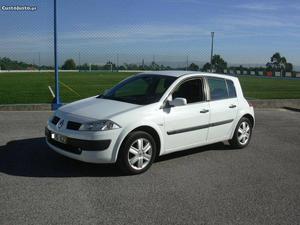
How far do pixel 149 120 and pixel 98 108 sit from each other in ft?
2.67

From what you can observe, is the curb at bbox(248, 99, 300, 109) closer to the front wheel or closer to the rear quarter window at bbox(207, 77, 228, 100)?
the front wheel

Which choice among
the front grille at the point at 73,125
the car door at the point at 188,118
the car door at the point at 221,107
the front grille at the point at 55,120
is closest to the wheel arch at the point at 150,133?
the car door at the point at 188,118

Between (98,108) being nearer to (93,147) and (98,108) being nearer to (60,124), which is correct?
(60,124)

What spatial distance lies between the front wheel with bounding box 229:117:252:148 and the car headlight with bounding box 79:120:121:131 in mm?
2934

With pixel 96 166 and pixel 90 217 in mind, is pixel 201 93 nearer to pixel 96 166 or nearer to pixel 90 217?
pixel 96 166

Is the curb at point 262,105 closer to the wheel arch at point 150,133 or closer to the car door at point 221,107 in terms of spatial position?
the car door at point 221,107

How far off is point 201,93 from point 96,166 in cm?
221

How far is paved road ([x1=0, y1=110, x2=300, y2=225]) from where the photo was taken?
13.0ft

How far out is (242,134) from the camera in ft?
23.9

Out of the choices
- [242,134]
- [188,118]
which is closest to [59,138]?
[188,118]

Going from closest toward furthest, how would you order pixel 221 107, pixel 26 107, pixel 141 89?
pixel 141 89 → pixel 221 107 → pixel 26 107

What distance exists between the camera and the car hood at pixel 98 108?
5.33 meters

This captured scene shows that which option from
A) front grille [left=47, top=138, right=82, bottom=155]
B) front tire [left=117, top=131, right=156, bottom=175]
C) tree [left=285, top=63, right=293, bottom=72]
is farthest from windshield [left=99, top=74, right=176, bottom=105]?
tree [left=285, top=63, right=293, bottom=72]

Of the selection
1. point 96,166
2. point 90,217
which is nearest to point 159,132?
point 96,166
